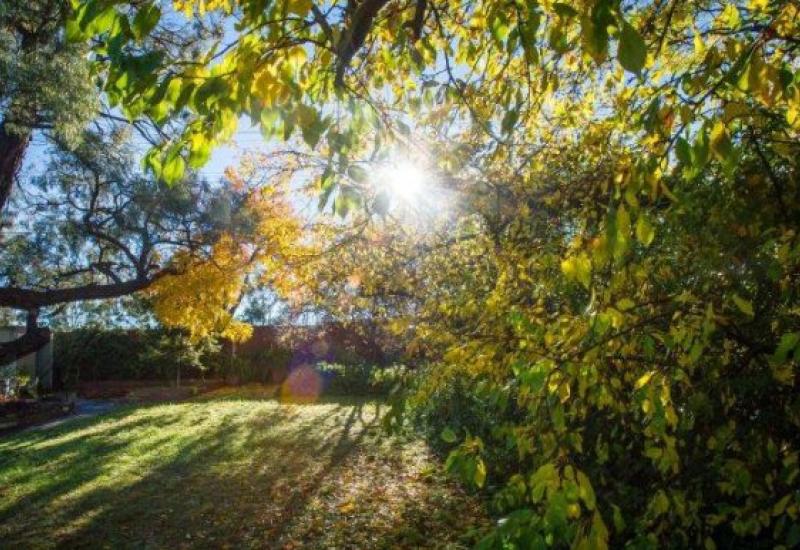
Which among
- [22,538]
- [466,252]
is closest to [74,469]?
[22,538]

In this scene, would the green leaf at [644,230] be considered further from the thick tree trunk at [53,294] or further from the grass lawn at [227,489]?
the thick tree trunk at [53,294]

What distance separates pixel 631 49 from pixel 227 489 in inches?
288

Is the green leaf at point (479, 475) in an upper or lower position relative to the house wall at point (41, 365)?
lower

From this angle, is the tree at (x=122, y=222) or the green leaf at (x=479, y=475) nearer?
the green leaf at (x=479, y=475)

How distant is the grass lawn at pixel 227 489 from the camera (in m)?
5.86

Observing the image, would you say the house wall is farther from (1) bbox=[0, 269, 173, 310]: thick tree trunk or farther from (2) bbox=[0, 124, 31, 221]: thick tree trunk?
(2) bbox=[0, 124, 31, 221]: thick tree trunk

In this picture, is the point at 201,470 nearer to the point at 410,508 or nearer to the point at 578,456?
the point at 410,508

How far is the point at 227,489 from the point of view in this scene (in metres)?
7.56

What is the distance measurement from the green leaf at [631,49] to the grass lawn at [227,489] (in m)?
2.41

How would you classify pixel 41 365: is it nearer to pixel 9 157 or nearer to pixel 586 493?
pixel 9 157

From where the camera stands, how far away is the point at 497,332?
122 inches

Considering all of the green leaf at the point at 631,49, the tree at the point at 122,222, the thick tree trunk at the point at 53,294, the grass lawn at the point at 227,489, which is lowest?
the grass lawn at the point at 227,489

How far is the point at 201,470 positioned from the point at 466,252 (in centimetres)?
499

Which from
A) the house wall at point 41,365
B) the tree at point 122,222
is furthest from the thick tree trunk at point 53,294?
the house wall at point 41,365
